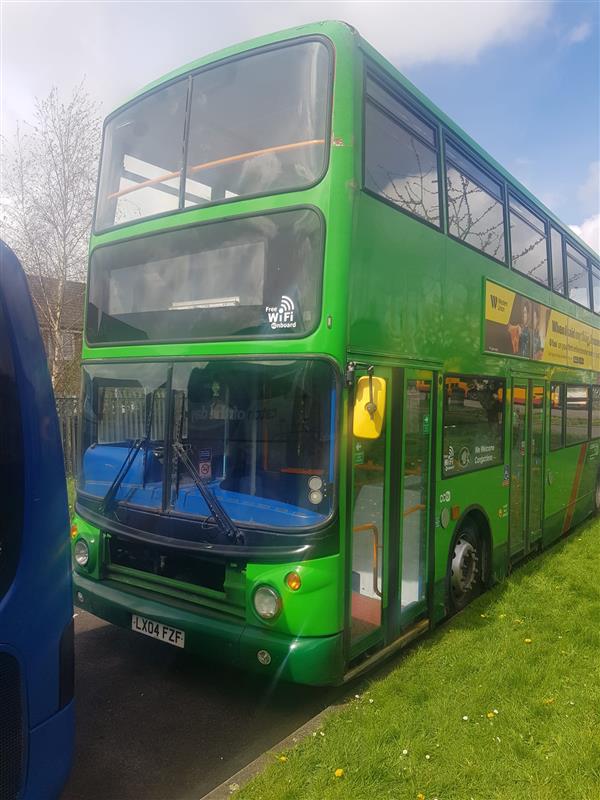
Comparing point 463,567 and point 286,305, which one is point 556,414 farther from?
point 286,305

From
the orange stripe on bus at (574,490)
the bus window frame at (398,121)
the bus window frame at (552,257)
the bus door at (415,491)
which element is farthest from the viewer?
the orange stripe on bus at (574,490)

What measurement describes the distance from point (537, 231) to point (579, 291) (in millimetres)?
2262

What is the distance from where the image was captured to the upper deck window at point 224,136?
173 inches

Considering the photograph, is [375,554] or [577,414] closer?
[375,554]

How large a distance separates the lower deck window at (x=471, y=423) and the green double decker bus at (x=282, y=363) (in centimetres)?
4

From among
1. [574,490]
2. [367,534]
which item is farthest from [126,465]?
[574,490]

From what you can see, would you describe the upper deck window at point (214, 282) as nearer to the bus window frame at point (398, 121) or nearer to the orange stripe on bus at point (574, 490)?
the bus window frame at point (398, 121)

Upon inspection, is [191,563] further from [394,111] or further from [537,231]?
[537,231]

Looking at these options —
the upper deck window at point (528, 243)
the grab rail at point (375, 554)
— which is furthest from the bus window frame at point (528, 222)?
the grab rail at point (375, 554)

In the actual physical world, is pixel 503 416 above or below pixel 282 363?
below

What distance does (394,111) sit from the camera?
4.97m

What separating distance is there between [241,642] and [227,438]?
1.36m

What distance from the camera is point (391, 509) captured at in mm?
4809

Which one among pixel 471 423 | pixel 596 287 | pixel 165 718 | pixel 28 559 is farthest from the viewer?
pixel 596 287
